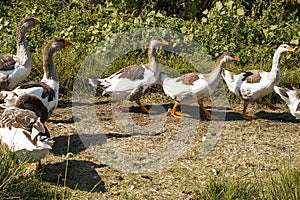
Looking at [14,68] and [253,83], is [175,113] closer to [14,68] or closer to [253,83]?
[253,83]

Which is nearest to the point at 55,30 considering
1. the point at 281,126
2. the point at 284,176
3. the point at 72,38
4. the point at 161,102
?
the point at 72,38

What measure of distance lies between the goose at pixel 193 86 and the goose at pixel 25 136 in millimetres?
2423

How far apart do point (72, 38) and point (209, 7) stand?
3262mm

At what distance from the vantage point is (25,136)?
5453mm

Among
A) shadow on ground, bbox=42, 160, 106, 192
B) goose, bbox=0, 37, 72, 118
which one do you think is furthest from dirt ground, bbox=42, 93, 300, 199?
goose, bbox=0, 37, 72, 118

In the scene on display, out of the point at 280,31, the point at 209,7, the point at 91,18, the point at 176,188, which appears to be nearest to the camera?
the point at 176,188

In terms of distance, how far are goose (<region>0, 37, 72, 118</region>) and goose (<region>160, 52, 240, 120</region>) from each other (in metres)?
A: 1.61

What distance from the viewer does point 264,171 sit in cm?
615

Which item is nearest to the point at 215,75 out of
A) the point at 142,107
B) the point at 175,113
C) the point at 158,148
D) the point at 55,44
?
Result: the point at 175,113

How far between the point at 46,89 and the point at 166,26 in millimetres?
3715

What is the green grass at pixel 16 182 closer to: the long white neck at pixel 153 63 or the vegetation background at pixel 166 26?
the long white neck at pixel 153 63

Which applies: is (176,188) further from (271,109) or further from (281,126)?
(271,109)

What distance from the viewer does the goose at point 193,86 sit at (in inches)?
301

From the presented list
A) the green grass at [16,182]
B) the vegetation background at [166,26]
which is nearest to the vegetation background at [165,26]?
the vegetation background at [166,26]
